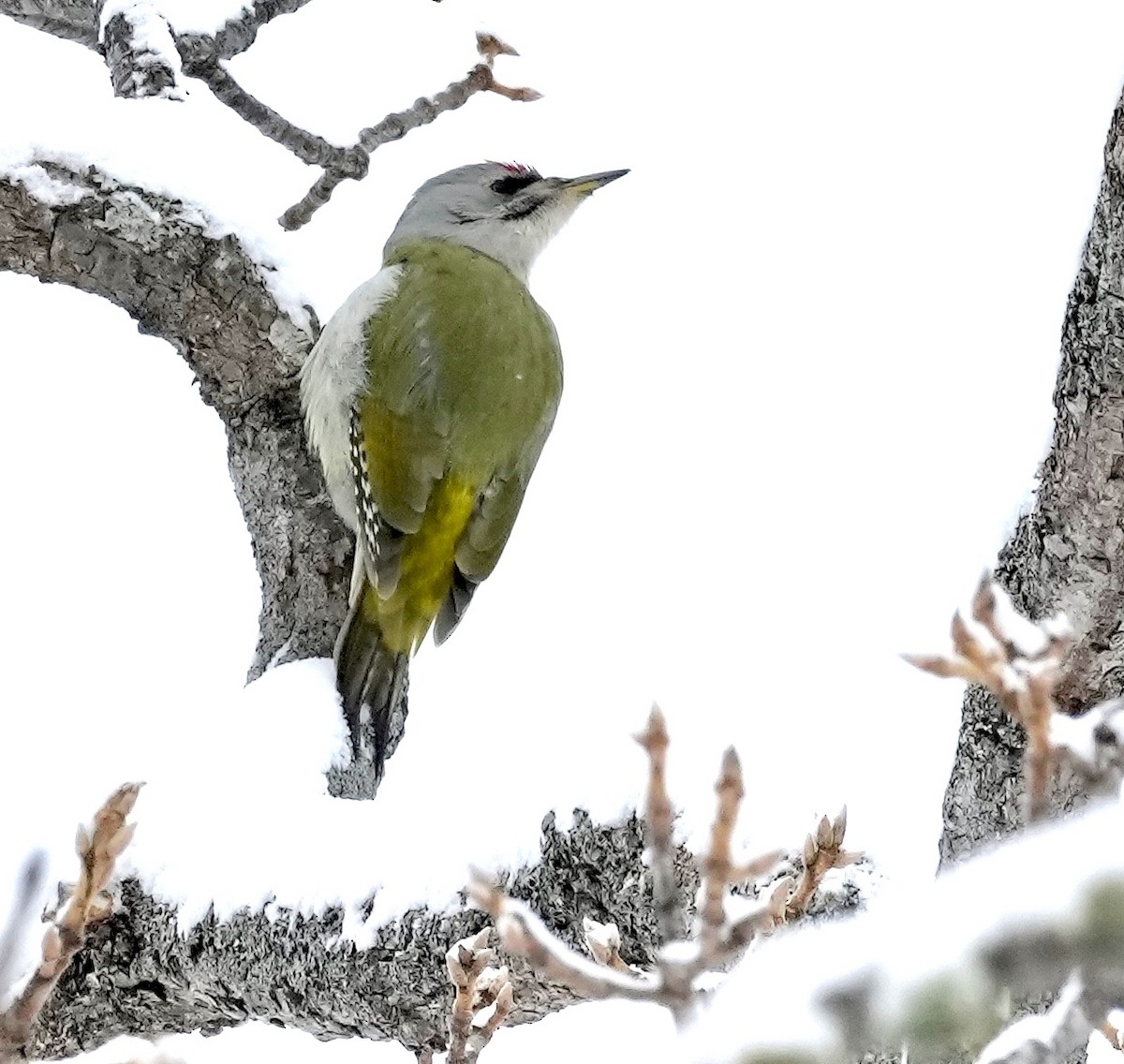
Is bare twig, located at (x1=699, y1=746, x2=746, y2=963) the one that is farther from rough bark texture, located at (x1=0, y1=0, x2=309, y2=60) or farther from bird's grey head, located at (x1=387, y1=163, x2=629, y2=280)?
bird's grey head, located at (x1=387, y1=163, x2=629, y2=280)

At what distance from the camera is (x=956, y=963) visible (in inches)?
26.2

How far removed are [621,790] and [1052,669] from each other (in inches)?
51.2

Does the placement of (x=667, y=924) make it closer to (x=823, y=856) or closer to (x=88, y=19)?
(x=823, y=856)

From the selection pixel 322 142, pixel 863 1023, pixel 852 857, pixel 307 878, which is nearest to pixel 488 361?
pixel 322 142

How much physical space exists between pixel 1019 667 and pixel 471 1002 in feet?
2.87

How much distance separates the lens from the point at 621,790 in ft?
8.02

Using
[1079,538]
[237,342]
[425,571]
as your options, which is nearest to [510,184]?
[425,571]

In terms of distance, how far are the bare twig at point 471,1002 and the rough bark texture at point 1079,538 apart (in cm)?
72

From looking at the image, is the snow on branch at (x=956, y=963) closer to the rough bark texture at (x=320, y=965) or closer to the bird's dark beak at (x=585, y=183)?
the rough bark texture at (x=320, y=965)

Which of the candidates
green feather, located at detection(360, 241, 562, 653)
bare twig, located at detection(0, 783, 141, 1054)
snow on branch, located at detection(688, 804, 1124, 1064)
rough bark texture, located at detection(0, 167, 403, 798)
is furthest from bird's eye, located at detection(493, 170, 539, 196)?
snow on branch, located at detection(688, 804, 1124, 1064)

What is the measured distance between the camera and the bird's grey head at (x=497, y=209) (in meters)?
5.27

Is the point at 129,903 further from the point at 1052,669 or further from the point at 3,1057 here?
the point at 1052,669

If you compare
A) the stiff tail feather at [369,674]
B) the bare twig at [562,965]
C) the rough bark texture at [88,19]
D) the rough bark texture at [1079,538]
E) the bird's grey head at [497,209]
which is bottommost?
the bare twig at [562,965]

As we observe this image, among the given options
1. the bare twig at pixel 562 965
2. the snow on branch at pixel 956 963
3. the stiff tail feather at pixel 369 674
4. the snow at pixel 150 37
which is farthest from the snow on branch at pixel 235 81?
the snow on branch at pixel 956 963
